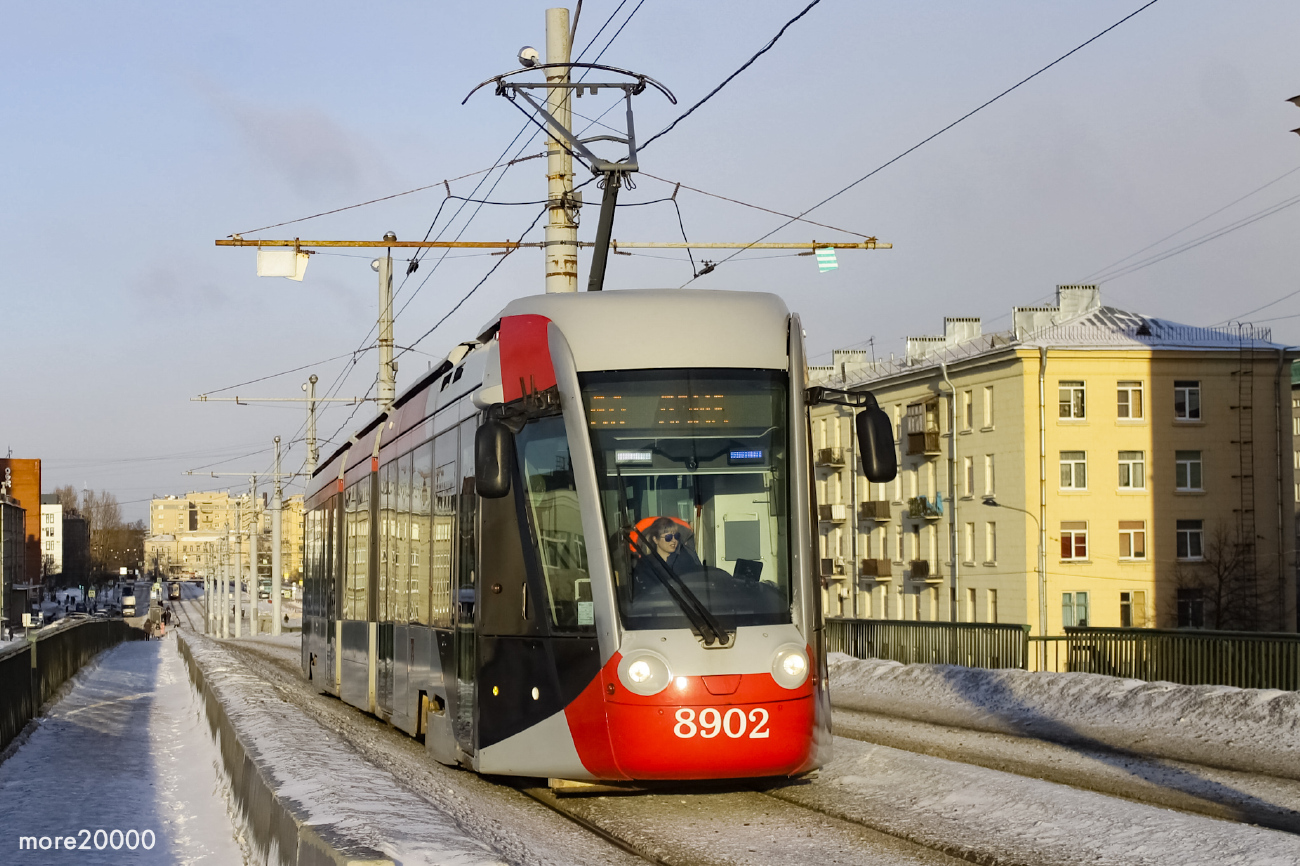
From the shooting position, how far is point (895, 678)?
76.8ft

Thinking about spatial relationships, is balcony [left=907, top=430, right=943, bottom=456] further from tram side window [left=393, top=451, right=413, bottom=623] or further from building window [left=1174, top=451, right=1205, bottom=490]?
tram side window [left=393, top=451, right=413, bottom=623]

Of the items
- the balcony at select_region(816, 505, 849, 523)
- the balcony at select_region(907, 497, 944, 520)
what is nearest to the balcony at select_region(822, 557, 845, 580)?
the balcony at select_region(816, 505, 849, 523)

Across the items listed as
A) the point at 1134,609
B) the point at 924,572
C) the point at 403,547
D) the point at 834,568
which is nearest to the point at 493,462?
the point at 403,547

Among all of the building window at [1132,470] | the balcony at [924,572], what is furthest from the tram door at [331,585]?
the balcony at [924,572]

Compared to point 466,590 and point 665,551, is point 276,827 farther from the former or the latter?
point 466,590

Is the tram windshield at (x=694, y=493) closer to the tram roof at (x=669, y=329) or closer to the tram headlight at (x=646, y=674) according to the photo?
the tram roof at (x=669, y=329)

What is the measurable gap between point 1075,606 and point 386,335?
33.9 m

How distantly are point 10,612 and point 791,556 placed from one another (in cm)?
12436

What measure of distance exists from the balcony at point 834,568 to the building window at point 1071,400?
16.0m

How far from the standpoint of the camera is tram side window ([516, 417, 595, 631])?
9828 millimetres

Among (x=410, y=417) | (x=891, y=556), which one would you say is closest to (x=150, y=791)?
(x=410, y=417)

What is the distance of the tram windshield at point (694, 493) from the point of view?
9586mm

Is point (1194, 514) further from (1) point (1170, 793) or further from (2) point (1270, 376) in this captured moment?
(1) point (1170, 793)

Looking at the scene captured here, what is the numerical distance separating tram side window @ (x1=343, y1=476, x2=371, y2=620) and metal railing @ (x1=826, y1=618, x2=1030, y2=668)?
10035 millimetres
